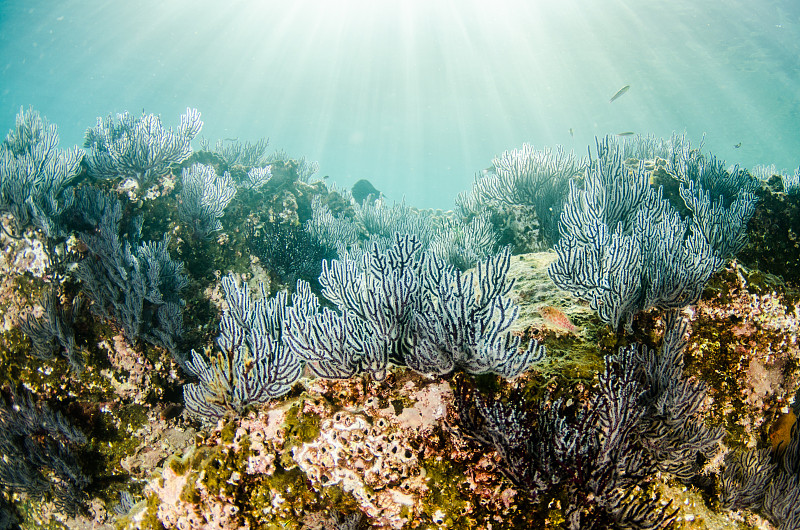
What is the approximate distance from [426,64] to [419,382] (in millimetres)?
53085

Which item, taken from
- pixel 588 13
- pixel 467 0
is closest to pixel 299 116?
pixel 467 0

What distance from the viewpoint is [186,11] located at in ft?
123

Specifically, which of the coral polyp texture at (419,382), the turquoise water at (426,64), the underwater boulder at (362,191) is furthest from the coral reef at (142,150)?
the turquoise water at (426,64)

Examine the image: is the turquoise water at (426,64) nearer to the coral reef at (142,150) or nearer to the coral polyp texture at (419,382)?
the coral reef at (142,150)

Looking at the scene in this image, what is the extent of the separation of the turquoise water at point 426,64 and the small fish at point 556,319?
21.3 m

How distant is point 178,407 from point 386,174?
120101 mm

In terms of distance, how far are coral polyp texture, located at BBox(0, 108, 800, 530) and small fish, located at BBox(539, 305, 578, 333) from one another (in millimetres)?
18

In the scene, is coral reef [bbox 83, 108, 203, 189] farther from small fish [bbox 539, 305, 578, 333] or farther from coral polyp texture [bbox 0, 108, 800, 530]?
small fish [bbox 539, 305, 578, 333]

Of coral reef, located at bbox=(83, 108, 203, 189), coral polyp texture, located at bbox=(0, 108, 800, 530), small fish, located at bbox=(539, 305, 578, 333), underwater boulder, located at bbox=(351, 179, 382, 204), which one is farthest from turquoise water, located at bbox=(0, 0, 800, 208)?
small fish, located at bbox=(539, 305, 578, 333)

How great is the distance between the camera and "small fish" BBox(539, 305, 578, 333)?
3029 millimetres

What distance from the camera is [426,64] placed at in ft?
156

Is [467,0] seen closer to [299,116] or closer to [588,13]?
[588,13]

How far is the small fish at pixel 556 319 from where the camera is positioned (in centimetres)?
303

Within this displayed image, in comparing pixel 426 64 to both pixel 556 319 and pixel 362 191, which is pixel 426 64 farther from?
pixel 556 319
